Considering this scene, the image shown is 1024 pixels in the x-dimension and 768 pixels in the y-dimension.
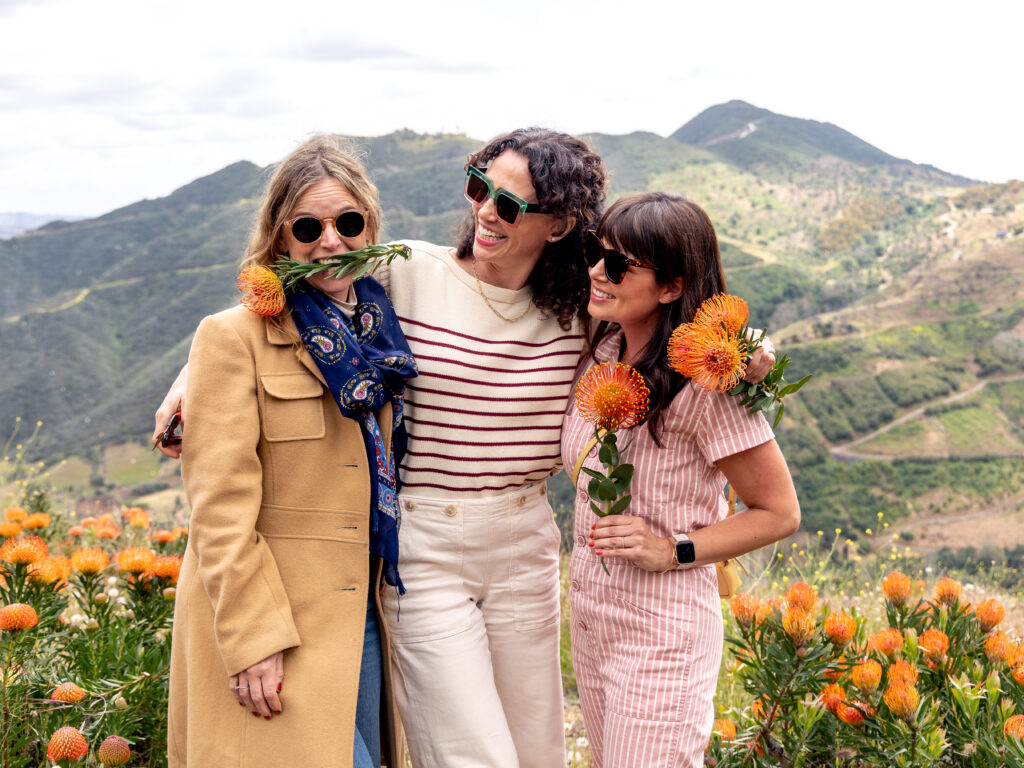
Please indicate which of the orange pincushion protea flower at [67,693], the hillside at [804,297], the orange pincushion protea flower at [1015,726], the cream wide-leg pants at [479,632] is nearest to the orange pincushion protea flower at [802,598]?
the orange pincushion protea flower at [1015,726]

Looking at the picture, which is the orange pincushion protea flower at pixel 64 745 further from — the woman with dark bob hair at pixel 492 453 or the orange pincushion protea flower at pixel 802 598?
the orange pincushion protea flower at pixel 802 598

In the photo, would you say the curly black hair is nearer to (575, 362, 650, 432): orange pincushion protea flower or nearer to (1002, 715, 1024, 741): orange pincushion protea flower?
(575, 362, 650, 432): orange pincushion protea flower

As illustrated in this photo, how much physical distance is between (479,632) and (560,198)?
113 cm

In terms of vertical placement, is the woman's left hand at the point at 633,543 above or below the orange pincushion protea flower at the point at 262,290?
below

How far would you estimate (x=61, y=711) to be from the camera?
2.20 metres

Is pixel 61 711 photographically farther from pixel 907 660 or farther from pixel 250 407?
pixel 907 660

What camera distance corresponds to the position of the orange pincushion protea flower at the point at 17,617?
205 cm

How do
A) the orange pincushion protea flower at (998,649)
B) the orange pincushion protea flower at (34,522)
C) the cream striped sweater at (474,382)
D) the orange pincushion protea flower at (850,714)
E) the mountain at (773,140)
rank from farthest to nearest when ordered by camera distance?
1. the mountain at (773,140)
2. the orange pincushion protea flower at (34,522)
3. the orange pincushion protea flower at (998,649)
4. the orange pincushion protea flower at (850,714)
5. the cream striped sweater at (474,382)

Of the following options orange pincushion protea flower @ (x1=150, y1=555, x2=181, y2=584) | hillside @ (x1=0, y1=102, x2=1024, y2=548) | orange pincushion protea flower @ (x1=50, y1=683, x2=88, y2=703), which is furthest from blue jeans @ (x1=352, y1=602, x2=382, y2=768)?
hillside @ (x1=0, y1=102, x2=1024, y2=548)

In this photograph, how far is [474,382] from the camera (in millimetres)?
2164

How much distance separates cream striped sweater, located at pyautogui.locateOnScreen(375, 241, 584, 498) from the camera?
2.15 m

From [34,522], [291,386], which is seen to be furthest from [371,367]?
[34,522]

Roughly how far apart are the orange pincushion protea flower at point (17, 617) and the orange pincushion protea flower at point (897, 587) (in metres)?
2.30

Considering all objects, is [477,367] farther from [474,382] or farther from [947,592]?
[947,592]
